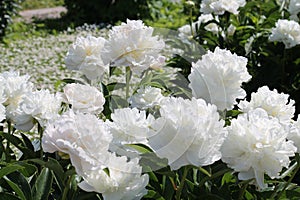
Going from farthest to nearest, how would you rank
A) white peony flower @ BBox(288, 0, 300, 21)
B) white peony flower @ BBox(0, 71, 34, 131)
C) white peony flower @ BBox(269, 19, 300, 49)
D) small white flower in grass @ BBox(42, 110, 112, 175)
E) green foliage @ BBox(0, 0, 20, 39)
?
green foliage @ BBox(0, 0, 20, 39), white peony flower @ BBox(288, 0, 300, 21), white peony flower @ BBox(269, 19, 300, 49), white peony flower @ BBox(0, 71, 34, 131), small white flower in grass @ BBox(42, 110, 112, 175)

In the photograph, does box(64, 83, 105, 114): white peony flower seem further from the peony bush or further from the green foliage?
the green foliage

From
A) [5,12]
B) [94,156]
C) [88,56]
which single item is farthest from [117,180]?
[5,12]

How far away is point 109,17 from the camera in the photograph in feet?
27.6

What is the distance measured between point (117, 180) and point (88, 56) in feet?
2.31

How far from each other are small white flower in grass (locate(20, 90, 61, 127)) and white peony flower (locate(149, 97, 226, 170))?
40 cm

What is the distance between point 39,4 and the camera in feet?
37.1

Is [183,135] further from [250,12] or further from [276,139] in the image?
[250,12]

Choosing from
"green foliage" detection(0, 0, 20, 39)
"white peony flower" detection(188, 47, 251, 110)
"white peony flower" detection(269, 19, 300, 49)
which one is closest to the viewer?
"white peony flower" detection(188, 47, 251, 110)

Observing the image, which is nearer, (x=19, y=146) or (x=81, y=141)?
(x=81, y=141)

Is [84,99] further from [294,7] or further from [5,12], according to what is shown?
[5,12]

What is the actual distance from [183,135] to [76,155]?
225 millimetres

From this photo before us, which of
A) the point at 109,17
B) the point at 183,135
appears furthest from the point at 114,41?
the point at 109,17

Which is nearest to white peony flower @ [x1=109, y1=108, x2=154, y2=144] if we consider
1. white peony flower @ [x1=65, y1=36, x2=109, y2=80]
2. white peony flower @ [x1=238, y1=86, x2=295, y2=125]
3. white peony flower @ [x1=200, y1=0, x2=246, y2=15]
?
white peony flower @ [x1=238, y1=86, x2=295, y2=125]

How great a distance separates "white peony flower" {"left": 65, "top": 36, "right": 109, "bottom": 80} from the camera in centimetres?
188
